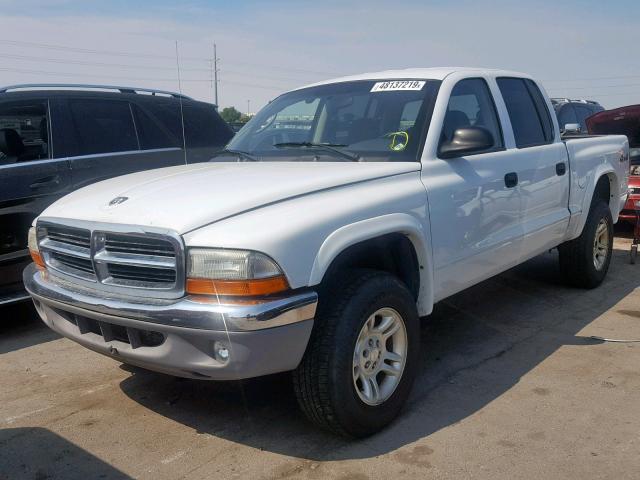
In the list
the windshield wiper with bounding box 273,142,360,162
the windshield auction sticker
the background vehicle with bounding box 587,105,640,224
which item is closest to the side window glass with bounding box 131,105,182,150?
the windshield wiper with bounding box 273,142,360,162

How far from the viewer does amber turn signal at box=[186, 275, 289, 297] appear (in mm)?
2734

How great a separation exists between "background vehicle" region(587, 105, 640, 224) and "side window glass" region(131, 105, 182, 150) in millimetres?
5840

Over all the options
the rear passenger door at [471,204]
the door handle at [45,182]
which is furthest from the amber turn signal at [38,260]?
the rear passenger door at [471,204]

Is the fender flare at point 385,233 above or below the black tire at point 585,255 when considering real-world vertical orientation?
above

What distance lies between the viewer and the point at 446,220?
3740 mm

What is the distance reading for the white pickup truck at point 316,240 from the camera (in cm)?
279

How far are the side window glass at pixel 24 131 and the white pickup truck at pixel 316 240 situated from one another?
178 centimetres

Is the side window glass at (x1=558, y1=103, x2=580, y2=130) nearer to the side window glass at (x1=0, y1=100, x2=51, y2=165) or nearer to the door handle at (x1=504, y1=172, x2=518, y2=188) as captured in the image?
the door handle at (x1=504, y1=172, x2=518, y2=188)

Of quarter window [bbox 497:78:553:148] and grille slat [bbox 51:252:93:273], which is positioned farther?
quarter window [bbox 497:78:553:148]

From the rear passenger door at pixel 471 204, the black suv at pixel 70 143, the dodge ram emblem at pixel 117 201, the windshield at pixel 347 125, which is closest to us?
the dodge ram emblem at pixel 117 201

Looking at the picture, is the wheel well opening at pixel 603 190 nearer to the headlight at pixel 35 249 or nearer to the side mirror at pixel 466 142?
the side mirror at pixel 466 142

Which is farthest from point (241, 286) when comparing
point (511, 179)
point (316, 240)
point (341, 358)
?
point (511, 179)

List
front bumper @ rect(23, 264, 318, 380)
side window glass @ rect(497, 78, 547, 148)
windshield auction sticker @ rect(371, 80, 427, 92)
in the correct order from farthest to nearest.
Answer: side window glass @ rect(497, 78, 547, 148)
windshield auction sticker @ rect(371, 80, 427, 92)
front bumper @ rect(23, 264, 318, 380)

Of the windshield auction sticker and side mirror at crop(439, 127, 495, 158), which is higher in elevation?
A: the windshield auction sticker
